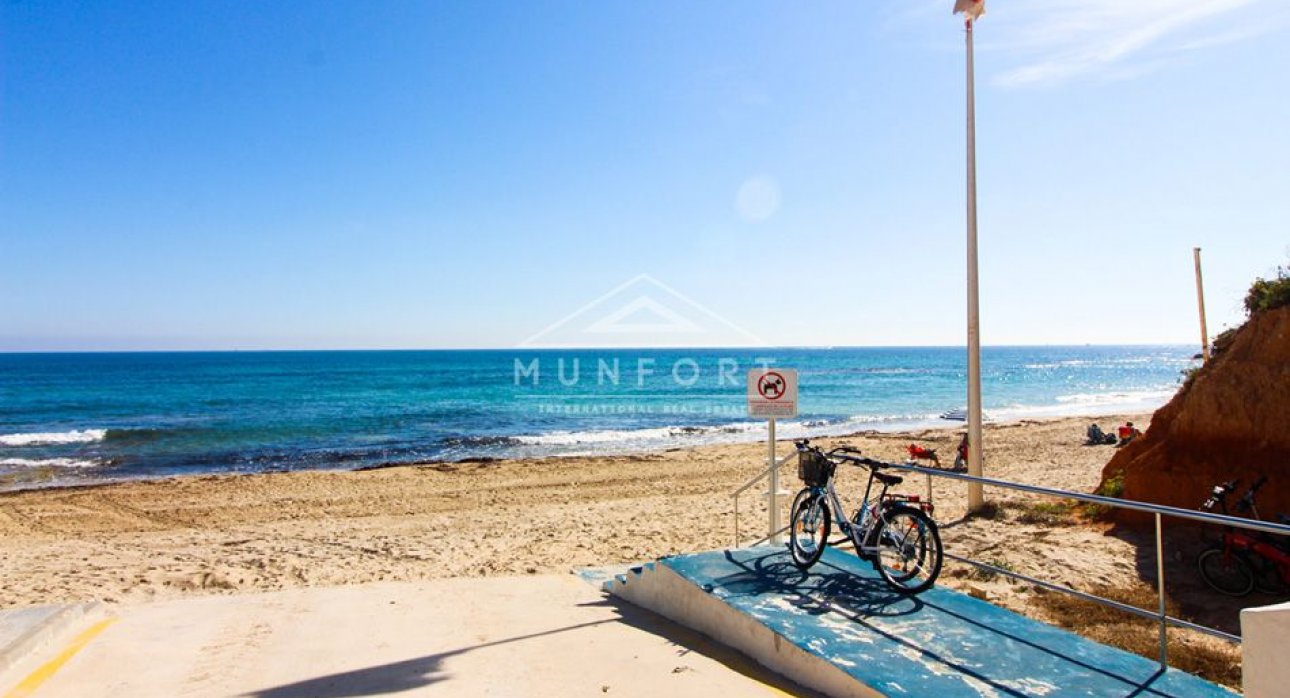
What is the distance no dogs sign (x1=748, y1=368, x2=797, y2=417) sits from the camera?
7.61 metres

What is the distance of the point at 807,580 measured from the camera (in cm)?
583

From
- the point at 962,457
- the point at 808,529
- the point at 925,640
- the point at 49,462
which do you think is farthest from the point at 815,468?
the point at 49,462

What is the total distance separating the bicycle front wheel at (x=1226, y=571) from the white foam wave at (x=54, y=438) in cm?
3532

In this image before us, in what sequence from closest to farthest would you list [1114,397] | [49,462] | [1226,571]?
[1226,571] → [49,462] → [1114,397]

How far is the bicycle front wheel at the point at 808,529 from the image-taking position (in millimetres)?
6102

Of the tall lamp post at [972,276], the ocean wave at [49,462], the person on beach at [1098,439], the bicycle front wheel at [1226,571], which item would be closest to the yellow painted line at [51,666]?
the bicycle front wheel at [1226,571]

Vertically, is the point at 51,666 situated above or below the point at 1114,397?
above

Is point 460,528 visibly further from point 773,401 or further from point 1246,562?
point 1246,562

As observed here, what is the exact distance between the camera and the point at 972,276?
11.3m

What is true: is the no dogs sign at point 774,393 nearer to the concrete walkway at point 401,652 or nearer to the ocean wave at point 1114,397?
the concrete walkway at point 401,652

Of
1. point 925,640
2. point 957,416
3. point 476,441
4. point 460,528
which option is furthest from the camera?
point 957,416

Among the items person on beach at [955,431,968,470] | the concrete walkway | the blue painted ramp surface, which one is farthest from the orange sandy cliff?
person on beach at [955,431,968,470]

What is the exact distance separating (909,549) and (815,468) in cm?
105

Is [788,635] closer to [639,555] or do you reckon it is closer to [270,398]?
[639,555]
